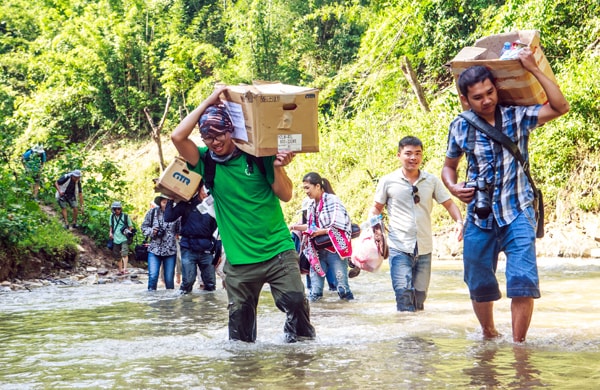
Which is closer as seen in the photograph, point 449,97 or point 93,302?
point 93,302

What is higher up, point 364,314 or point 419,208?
point 419,208

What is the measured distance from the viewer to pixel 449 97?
19.5 meters

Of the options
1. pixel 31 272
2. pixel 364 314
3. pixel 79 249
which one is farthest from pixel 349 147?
pixel 364 314

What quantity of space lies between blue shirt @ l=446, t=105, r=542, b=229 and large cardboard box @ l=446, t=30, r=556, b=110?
0.08 metres

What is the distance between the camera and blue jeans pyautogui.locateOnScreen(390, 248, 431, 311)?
773cm

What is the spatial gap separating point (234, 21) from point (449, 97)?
82.8 feet

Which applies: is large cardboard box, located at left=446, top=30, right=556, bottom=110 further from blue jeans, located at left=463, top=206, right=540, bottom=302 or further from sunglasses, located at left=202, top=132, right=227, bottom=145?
sunglasses, located at left=202, top=132, right=227, bottom=145

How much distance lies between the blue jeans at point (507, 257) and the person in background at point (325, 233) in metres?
4.65

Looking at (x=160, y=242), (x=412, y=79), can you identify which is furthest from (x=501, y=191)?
A: (x=412, y=79)

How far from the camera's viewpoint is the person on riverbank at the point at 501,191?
506cm

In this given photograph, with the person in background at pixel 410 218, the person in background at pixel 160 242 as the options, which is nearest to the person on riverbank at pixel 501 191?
the person in background at pixel 410 218

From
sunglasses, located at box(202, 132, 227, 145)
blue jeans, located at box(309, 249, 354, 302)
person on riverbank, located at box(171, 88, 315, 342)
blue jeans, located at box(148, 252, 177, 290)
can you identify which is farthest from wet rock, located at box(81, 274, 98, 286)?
sunglasses, located at box(202, 132, 227, 145)

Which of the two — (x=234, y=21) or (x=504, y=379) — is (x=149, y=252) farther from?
(x=234, y=21)

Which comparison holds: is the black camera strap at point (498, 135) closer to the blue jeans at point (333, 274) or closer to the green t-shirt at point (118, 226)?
the blue jeans at point (333, 274)
